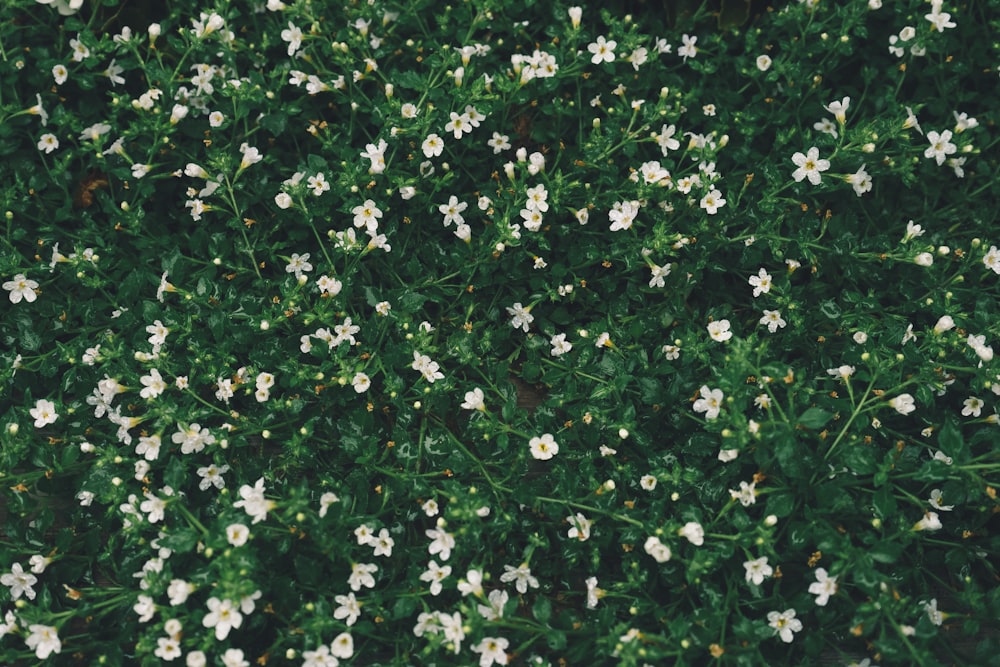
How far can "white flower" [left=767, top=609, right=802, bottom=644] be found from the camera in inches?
124

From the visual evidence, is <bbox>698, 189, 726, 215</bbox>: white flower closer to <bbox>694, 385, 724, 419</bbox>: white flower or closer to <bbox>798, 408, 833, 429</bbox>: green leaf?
<bbox>694, 385, 724, 419</bbox>: white flower

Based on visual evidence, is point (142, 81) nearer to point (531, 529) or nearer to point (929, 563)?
point (531, 529)

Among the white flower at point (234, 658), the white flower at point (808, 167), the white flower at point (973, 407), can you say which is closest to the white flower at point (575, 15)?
the white flower at point (808, 167)

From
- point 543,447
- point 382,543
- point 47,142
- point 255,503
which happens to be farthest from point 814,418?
point 47,142

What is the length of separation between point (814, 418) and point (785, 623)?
0.79 metres

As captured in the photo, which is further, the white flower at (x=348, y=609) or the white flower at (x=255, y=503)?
the white flower at (x=348, y=609)

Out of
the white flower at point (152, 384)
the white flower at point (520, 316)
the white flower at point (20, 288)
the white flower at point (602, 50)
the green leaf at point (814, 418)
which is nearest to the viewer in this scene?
the green leaf at point (814, 418)

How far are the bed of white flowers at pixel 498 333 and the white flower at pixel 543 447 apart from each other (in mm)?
17

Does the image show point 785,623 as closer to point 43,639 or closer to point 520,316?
point 520,316

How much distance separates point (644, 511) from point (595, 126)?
1.63m

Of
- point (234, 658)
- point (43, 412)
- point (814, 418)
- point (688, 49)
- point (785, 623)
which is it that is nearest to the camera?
point (234, 658)

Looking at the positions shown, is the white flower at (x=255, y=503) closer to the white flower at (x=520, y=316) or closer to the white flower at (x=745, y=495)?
the white flower at (x=520, y=316)

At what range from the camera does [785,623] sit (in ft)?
10.4

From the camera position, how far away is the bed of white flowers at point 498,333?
3.16 metres
